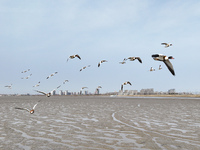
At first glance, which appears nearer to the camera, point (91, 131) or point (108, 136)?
point (108, 136)

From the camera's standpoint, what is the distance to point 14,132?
56.3ft

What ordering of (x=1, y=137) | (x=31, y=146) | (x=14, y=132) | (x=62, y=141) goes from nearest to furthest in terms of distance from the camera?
(x=31, y=146), (x=62, y=141), (x=1, y=137), (x=14, y=132)

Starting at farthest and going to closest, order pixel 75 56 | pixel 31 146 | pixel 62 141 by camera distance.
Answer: pixel 75 56, pixel 62 141, pixel 31 146

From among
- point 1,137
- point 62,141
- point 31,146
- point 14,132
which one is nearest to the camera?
point 31,146

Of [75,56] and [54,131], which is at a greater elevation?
[75,56]

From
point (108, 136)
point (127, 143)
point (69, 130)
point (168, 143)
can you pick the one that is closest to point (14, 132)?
point (69, 130)

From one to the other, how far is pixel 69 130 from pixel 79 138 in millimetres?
3176

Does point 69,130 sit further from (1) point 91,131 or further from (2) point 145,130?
(2) point 145,130

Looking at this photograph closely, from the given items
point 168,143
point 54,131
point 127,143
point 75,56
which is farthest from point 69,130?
point 75,56

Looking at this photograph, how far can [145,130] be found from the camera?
17.7m

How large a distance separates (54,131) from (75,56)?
13.5 meters

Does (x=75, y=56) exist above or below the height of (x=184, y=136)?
above

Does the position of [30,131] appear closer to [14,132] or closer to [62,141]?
[14,132]

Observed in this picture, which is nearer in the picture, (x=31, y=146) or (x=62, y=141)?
(x=31, y=146)
